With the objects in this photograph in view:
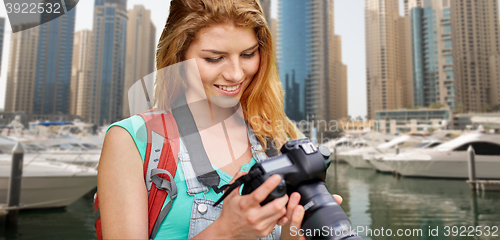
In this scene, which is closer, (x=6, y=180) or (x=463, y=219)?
(x=6, y=180)

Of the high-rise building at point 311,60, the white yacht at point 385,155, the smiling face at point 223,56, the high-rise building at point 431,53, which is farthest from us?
the high-rise building at point 311,60

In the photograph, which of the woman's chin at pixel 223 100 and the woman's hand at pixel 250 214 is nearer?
the woman's hand at pixel 250 214

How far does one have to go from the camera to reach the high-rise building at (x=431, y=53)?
30.6 metres

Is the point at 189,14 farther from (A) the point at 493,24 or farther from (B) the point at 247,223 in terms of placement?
(A) the point at 493,24

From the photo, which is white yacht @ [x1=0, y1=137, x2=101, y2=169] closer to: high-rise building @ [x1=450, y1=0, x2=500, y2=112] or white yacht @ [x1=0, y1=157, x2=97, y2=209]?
white yacht @ [x1=0, y1=157, x2=97, y2=209]

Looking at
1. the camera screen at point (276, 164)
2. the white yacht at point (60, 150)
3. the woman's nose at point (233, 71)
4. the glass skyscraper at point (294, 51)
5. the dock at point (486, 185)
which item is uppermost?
the glass skyscraper at point (294, 51)

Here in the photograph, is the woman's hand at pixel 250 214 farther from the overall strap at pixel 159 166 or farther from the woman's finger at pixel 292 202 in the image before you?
the overall strap at pixel 159 166

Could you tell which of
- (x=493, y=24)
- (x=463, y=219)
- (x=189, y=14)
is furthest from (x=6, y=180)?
(x=493, y=24)

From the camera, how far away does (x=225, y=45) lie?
0.58m

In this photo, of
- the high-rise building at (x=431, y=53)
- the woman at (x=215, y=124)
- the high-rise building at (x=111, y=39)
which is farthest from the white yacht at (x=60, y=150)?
the high-rise building at (x=431, y=53)

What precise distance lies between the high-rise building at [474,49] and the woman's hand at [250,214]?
38.7 m

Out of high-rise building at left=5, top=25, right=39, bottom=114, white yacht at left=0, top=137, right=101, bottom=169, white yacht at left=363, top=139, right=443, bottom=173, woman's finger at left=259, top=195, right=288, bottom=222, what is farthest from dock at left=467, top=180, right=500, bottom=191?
high-rise building at left=5, top=25, right=39, bottom=114

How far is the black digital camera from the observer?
0.41m

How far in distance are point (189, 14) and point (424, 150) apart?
13.1 metres
